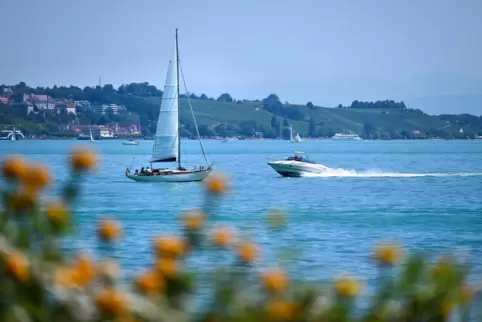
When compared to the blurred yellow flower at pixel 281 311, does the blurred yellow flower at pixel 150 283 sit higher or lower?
higher

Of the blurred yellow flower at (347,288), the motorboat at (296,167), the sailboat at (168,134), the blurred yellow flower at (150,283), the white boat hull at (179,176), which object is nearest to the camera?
the blurred yellow flower at (150,283)

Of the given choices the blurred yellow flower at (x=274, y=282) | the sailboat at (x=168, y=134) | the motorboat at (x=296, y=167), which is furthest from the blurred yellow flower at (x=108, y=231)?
the motorboat at (x=296, y=167)

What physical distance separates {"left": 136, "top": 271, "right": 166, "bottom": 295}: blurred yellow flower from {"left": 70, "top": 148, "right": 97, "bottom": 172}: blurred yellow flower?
1.69 feet

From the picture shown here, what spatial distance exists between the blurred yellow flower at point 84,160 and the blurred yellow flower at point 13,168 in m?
0.22

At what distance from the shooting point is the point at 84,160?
14.0 feet

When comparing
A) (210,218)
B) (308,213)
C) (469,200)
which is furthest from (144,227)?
(210,218)

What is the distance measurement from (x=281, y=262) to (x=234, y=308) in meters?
0.48

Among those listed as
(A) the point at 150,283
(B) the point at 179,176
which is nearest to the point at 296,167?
(B) the point at 179,176

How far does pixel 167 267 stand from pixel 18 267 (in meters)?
0.72

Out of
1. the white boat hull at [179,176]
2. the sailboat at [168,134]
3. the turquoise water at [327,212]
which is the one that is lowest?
the turquoise water at [327,212]

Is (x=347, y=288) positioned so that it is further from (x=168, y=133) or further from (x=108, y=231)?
(x=168, y=133)

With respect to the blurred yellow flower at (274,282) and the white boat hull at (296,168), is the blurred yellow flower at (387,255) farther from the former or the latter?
the white boat hull at (296,168)

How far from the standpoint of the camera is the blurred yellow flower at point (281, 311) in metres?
4.28

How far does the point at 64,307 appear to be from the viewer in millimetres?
4082
